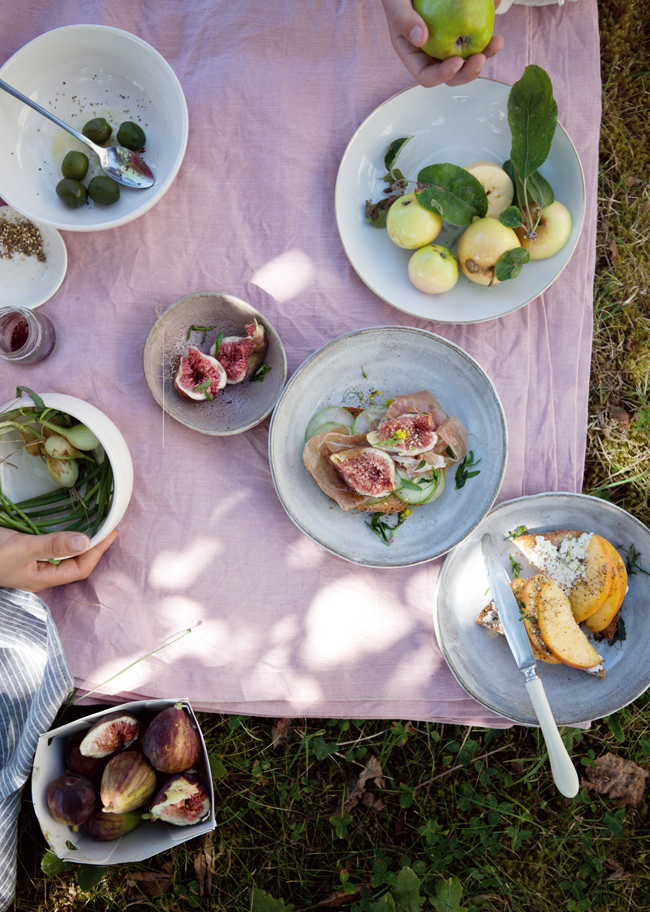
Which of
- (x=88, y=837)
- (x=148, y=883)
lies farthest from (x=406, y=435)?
(x=148, y=883)

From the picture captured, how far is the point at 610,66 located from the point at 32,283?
2589 mm

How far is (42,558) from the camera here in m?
2.09

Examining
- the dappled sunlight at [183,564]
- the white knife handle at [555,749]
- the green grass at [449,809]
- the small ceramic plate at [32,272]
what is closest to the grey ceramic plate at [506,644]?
→ the white knife handle at [555,749]

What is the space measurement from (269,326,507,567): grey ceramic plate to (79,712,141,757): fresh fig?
908 mm

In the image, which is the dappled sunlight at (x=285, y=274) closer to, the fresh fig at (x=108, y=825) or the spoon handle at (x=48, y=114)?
the spoon handle at (x=48, y=114)

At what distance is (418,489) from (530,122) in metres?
1.31

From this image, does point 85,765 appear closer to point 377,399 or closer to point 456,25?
point 377,399

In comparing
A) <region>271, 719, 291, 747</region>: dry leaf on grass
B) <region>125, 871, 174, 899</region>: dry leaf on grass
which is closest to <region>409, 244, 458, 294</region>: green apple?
<region>271, 719, 291, 747</region>: dry leaf on grass

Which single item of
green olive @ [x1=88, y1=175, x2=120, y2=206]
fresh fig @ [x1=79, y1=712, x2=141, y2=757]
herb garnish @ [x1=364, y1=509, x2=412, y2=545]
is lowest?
fresh fig @ [x1=79, y1=712, x2=141, y2=757]

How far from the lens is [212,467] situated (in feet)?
7.55

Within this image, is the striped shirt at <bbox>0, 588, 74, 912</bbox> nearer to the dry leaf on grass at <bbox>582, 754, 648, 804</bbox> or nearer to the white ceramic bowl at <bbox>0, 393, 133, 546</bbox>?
the white ceramic bowl at <bbox>0, 393, 133, 546</bbox>

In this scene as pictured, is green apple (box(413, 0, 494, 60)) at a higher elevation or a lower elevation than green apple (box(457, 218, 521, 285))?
higher

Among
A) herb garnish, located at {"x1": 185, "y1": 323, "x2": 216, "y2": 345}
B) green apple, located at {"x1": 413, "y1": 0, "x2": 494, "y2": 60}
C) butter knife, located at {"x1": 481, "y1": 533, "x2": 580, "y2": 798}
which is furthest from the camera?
herb garnish, located at {"x1": 185, "y1": 323, "x2": 216, "y2": 345}

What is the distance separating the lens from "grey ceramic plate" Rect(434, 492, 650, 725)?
215 centimetres
